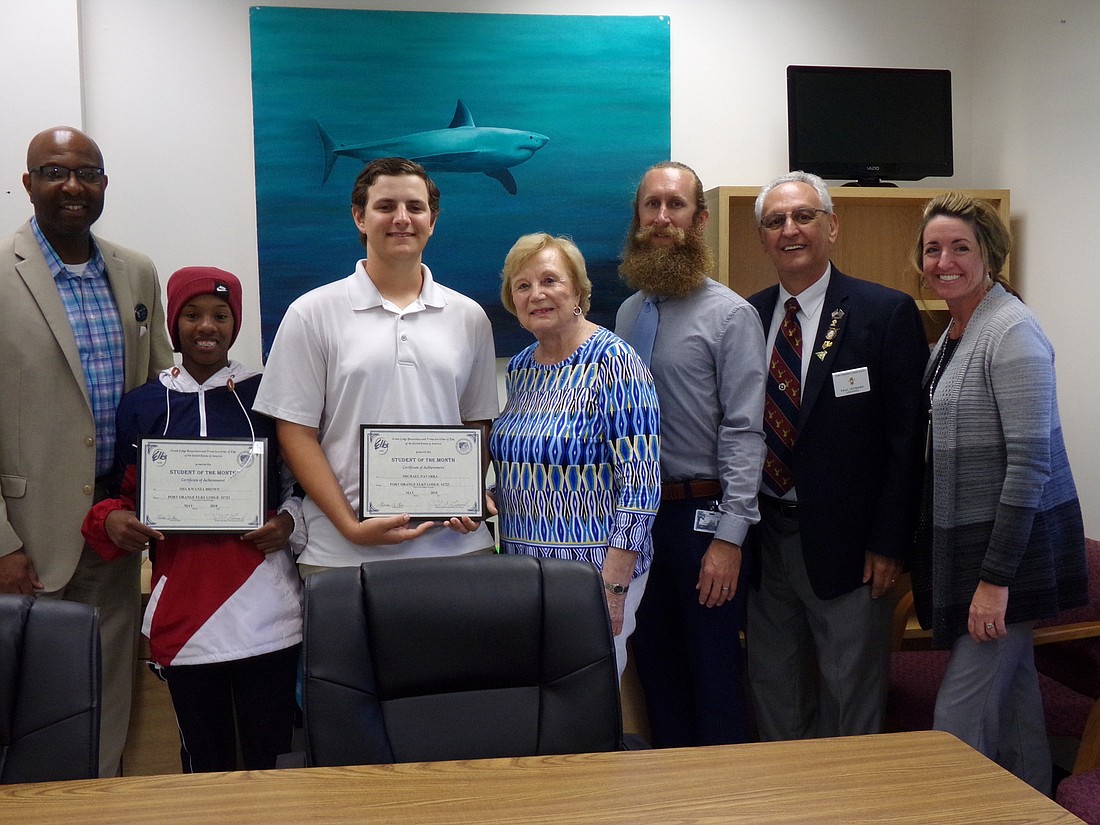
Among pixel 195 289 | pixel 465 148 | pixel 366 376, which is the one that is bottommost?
pixel 366 376

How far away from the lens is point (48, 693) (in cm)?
150

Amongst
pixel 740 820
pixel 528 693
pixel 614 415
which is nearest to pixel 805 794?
pixel 740 820

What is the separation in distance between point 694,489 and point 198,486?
123 centimetres

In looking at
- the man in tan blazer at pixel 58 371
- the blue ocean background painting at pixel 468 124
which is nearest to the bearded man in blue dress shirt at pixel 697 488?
the blue ocean background painting at pixel 468 124

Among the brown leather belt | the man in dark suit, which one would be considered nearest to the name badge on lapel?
the man in dark suit

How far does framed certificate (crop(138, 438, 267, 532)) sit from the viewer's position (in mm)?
2150

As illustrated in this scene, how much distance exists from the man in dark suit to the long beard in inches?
8.0

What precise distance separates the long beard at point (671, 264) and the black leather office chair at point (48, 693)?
1.66 metres

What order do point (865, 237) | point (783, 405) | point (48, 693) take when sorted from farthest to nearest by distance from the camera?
point (865, 237)
point (783, 405)
point (48, 693)

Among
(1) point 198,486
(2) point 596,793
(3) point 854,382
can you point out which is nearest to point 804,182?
(3) point 854,382

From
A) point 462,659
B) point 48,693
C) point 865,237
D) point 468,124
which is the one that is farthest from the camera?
point 865,237

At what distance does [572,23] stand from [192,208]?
155 cm

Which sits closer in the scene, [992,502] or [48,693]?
[48,693]

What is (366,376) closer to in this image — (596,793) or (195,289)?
(195,289)
